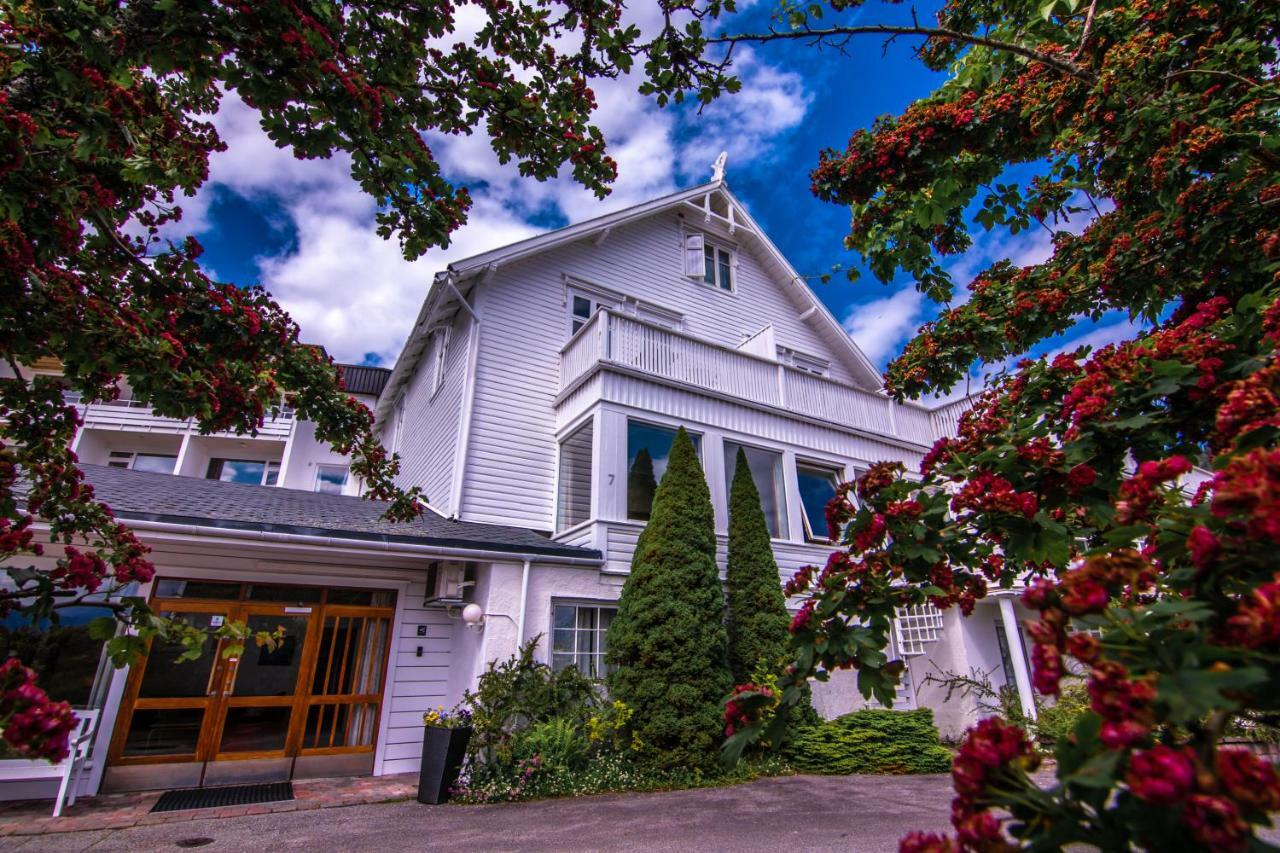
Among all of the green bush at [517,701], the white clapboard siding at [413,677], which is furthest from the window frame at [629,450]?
the white clapboard siding at [413,677]

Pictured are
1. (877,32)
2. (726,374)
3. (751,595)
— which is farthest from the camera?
(726,374)

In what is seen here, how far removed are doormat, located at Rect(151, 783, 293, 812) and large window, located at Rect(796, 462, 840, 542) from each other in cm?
869

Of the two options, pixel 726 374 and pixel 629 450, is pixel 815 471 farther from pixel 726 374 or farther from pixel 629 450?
pixel 629 450

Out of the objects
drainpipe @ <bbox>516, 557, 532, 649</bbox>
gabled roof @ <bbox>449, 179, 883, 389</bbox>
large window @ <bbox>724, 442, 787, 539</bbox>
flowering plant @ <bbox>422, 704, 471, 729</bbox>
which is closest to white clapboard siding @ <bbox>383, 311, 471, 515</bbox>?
drainpipe @ <bbox>516, 557, 532, 649</bbox>

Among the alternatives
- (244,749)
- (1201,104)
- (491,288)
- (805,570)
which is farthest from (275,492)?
(1201,104)

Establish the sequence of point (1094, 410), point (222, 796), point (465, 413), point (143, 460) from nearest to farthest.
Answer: point (1094, 410) → point (222, 796) → point (465, 413) → point (143, 460)

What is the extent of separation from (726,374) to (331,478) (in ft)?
46.3

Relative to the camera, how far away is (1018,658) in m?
10.3

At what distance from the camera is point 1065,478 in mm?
1979

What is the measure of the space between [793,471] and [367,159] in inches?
365

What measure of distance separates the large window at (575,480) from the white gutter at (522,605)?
1.99m

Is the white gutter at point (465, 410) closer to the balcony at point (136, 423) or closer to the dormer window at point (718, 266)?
the dormer window at point (718, 266)

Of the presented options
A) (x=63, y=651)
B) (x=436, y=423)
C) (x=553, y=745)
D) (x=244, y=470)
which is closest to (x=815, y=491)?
(x=553, y=745)

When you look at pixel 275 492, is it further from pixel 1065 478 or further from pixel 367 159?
pixel 1065 478
